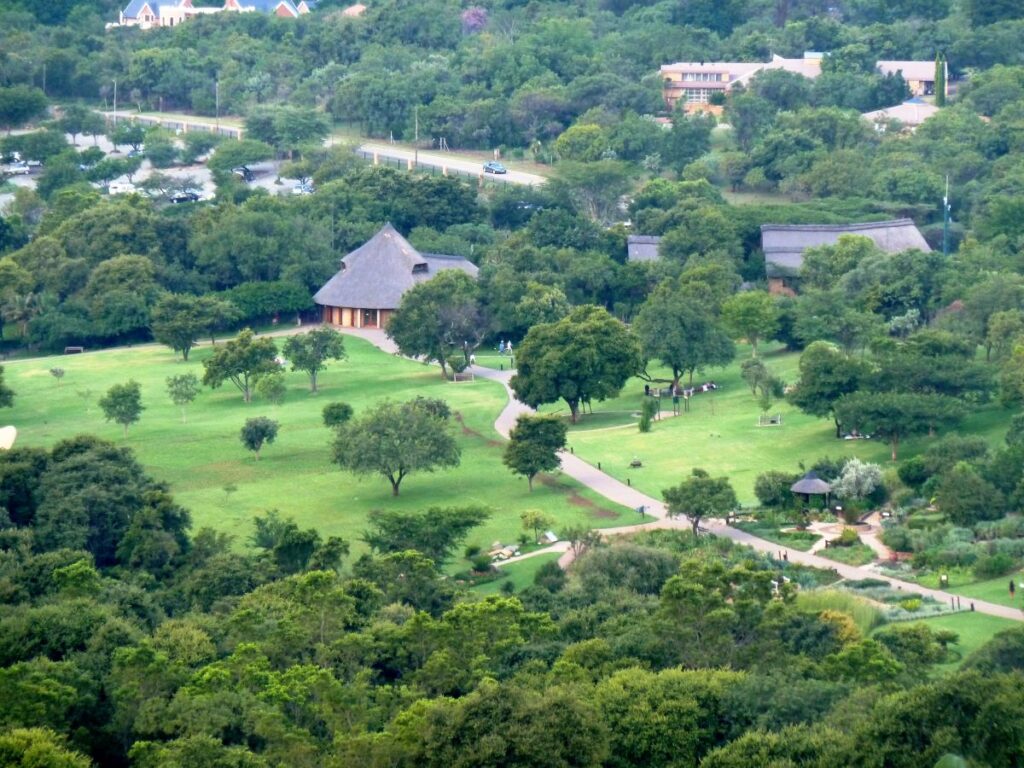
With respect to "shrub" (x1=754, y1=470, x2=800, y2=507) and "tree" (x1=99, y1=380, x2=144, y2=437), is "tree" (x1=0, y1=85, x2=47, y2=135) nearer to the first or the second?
"tree" (x1=99, y1=380, x2=144, y2=437)

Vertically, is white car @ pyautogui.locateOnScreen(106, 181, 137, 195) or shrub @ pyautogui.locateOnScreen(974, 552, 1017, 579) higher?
white car @ pyautogui.locateOnScreen(106, 181, 137, 195)

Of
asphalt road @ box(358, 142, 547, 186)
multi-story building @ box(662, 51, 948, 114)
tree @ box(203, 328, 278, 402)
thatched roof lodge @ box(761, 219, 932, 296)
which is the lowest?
tree @ box(203, 328, 278, 402)

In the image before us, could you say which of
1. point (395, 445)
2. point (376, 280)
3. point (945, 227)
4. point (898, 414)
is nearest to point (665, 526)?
point (395, 445)

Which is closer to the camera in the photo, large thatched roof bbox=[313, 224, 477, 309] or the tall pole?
large thatched roof bbox=[313, 224, 477, 309]

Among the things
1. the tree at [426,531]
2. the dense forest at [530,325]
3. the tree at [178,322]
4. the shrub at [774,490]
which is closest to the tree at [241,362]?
the dense forest at [530,325]

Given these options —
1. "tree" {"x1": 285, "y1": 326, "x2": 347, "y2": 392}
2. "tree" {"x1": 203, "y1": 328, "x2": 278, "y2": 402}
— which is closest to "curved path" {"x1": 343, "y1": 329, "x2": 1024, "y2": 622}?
"tree" {"x1": 285, "y1": 326, "x2": 347, "y2": 392}

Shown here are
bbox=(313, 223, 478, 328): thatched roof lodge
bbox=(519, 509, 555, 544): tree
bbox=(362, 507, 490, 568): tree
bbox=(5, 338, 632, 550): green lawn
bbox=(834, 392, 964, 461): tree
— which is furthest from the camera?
bbox=(313, 223, 478, 328): thatched roof lodge

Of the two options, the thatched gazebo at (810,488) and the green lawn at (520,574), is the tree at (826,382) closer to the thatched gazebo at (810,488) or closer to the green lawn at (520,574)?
the thatched gazebo at (810,488)

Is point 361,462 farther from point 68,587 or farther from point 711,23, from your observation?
point 711,23
